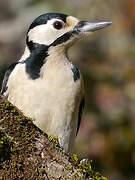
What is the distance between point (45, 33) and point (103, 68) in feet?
13.7

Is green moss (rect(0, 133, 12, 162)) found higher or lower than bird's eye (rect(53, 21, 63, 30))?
higher

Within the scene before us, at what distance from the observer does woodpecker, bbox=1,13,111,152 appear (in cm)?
504

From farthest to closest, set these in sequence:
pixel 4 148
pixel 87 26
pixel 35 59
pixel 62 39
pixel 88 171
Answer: pixel 87 26, pixel 62 39, pixel 35 59, pixel 88 171, pixel 4 148

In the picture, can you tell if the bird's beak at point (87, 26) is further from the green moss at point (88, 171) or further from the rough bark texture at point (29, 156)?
the green moss at point (88, 171)

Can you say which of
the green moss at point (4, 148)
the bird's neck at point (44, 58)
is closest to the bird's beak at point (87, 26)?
the bird's neck at point (44, 58)

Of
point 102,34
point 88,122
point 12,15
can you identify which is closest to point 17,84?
point 88,122

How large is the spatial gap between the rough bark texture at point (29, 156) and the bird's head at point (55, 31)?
7.19 feet

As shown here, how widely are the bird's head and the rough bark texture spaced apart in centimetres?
219

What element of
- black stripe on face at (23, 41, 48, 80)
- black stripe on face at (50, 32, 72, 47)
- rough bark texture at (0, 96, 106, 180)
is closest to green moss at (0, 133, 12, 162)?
rough bark texture at (0, 96, 106, 180)

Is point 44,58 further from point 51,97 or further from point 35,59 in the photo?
point 51,97

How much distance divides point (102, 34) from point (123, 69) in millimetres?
1571

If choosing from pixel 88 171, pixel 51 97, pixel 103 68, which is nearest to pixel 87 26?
pixel 51 97

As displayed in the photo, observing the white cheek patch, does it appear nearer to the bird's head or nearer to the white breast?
the bird's head

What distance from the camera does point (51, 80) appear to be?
5.09m
